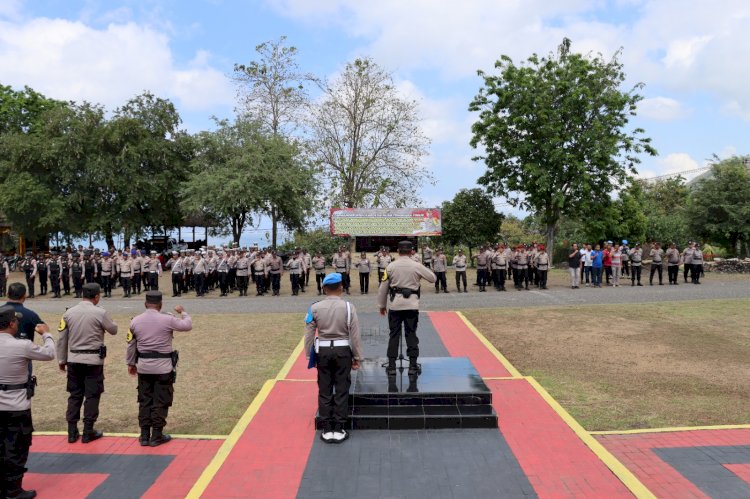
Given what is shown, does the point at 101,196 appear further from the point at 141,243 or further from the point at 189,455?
the point at 189,455

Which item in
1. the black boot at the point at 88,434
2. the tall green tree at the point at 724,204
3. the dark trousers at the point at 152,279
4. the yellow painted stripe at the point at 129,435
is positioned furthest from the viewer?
the tall green tree at the point at 724,204

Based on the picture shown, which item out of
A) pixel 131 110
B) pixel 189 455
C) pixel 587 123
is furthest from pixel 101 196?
pixel 189 455

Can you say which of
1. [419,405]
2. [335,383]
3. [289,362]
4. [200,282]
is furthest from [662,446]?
[200,282]

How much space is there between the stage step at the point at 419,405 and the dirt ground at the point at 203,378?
159cm

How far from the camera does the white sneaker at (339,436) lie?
241 inches

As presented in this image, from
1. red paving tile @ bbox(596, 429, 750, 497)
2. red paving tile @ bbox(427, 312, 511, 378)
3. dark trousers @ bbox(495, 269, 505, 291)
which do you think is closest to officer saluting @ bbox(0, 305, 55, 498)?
red paving tile @ bbox(596, 429, 750, 497)

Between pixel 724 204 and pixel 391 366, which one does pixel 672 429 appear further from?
pixel 724 204

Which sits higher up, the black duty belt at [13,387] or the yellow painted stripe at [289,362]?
the black duty belt at [13,387]

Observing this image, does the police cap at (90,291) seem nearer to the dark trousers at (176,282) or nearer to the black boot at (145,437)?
the black boot at (145,437)

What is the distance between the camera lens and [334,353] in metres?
6.18

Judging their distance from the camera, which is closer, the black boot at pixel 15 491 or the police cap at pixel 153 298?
the black boot at pixel 15 491

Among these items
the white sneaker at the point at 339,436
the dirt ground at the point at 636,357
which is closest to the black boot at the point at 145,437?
the white sneaker at the point at 339,436

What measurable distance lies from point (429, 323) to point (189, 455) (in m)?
8.33

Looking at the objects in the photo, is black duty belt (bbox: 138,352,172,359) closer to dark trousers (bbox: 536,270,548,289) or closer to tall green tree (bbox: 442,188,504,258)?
dark trousers (bbox: 536,270,548,289)
